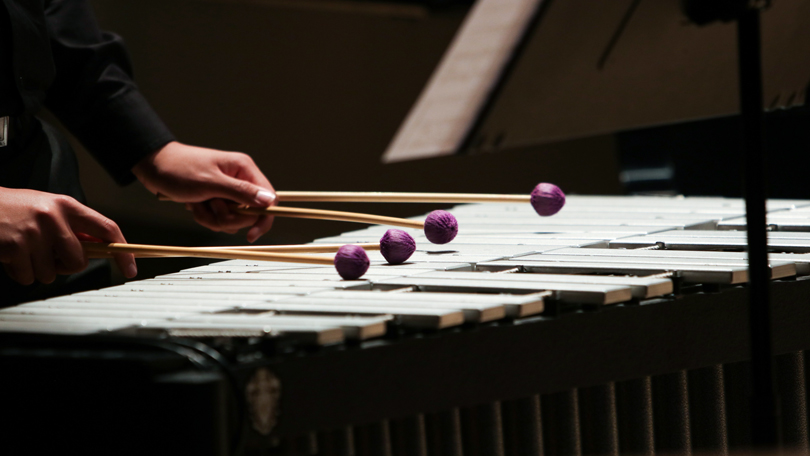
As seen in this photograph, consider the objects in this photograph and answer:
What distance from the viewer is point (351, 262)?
135 centimetres

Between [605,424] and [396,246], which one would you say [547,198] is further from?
[605,424]

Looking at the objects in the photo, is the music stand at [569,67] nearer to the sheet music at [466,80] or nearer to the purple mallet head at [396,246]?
the sheet music at [466,80]

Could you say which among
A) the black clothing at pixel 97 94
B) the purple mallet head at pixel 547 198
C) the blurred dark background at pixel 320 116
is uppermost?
the blurred dark background at pixel 320 116

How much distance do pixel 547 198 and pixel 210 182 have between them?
660 mm

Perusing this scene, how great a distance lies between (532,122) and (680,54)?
0.87ft

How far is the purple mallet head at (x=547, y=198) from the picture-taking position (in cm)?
184

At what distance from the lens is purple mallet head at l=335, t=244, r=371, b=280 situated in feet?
4.42

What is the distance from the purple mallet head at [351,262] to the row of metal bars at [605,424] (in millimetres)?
310

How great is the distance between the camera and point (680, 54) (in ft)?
4.81

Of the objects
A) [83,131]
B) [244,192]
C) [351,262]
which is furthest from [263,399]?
[83,131]

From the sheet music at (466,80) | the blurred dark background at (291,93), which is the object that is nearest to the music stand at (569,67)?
the sheet music at (466,80)

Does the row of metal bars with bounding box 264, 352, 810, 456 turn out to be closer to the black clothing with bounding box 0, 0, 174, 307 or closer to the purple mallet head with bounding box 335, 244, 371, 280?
the purple mallet head with bounding box 335, 244, 371, 280

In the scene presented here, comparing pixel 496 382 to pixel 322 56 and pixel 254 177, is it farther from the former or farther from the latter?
pixel 322 56

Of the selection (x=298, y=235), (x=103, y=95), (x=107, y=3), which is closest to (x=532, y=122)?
(x=103, y=95)
